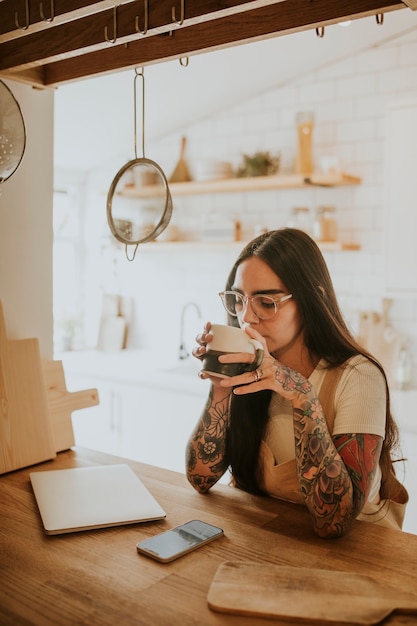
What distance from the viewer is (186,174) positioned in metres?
4.10

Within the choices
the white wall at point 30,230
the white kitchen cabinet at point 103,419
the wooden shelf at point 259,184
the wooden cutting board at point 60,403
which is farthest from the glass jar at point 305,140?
the wooden cutting board at point 60,403

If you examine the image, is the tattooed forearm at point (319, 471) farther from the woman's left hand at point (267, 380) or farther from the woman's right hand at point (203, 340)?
the woman's right hand at point (203, 340)

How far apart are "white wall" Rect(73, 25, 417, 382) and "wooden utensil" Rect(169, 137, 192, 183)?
0.06 m

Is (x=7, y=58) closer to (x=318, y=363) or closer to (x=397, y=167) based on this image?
(x=318, y=363)

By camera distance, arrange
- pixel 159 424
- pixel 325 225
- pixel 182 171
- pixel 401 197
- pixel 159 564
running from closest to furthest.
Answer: pixel 159 564 < pixel 401 197 < pixel 325 225 < pixel 159 424 < pixel 182 171

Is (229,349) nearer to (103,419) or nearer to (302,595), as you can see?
(302,595)

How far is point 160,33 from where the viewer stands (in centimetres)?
149

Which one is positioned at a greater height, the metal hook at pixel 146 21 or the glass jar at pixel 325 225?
the metal hook at pixel 146 21

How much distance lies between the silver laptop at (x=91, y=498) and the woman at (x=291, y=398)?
0.18 m

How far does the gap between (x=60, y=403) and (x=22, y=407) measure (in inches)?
7.6

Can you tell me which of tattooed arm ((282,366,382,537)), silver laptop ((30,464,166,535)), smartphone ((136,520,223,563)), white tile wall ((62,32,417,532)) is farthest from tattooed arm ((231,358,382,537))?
white tile wall ((62,32,417,532))

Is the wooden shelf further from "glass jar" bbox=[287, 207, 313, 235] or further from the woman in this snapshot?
the woman

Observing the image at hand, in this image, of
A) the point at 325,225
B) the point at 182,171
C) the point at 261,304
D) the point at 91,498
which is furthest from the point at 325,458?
the point at 182,171

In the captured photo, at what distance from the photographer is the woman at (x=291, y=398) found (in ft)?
4.74
